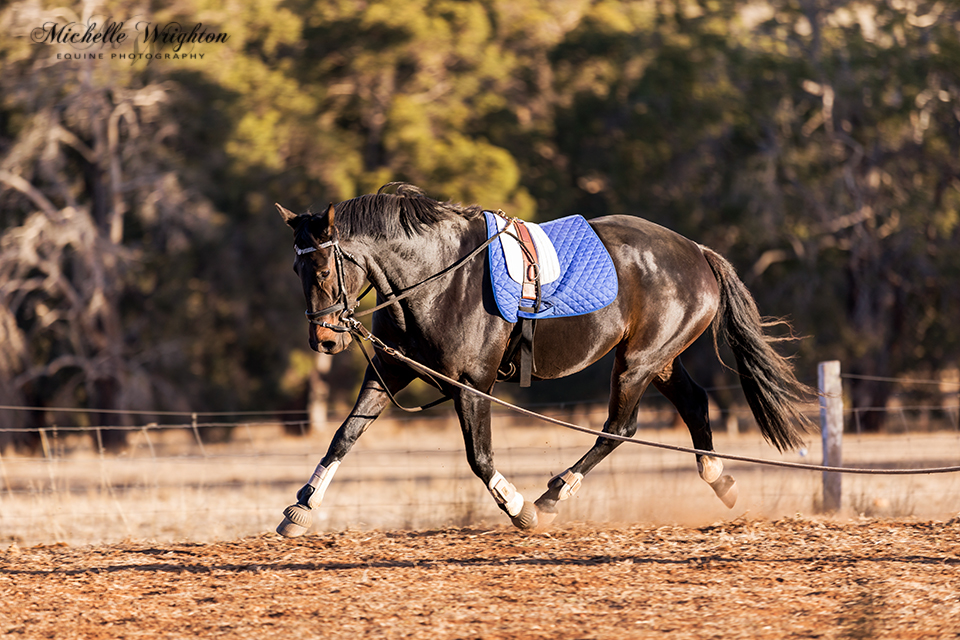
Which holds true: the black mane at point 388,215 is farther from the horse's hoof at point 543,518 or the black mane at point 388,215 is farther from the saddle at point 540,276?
the horse's hoof at point 543,518

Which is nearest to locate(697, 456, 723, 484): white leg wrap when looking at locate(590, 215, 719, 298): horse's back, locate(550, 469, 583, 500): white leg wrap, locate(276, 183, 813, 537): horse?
locate(276, 183, 813, 537): horse

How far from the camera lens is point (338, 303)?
203 inches

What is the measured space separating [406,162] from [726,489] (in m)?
12.6

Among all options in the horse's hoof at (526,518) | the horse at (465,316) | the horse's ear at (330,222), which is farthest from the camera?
the horse's hoof at (526,518)

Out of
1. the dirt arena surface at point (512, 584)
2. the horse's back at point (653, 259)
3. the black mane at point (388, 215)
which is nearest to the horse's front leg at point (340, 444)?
the dirt arena surface at point (512, 584)

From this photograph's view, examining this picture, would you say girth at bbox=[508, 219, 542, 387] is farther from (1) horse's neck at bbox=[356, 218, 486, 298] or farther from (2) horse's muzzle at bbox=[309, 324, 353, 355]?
(2) horse's muzzle at bbox=[309, 324, 353, 355]

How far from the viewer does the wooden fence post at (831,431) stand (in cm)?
721

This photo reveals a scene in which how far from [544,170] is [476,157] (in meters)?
3.45

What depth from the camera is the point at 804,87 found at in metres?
19.5

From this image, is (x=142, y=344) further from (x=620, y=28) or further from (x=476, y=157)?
(x=620, y=28)

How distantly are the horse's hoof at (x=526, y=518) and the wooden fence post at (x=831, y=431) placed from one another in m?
2.61

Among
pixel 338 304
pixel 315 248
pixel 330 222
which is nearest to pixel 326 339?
pixel 338 304

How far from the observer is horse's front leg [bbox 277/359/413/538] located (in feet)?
17.9

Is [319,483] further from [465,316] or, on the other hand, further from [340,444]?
[465,316]
